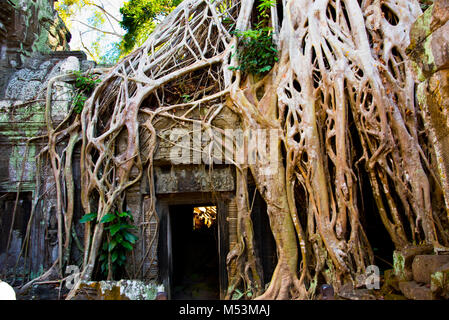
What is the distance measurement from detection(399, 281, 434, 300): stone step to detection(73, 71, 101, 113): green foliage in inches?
151

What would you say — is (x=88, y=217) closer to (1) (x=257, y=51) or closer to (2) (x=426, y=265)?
(1) (x=257, y=51)

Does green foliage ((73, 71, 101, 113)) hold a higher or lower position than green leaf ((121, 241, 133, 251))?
higher

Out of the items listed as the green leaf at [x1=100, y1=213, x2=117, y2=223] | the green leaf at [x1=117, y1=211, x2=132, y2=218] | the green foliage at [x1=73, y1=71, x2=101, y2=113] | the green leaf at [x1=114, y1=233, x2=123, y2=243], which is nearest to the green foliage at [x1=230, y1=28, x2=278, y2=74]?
the green foliage at [x1=73, y1=71, x2=101, y2=113]

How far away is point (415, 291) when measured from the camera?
188 cm

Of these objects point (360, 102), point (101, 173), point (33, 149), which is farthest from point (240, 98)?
point (33, 149)

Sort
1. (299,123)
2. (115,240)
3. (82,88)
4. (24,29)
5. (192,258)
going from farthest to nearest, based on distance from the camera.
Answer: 1. (192,258)
2. (24,29)
3. (82,88)
4. (115,240)
5. (299,123)

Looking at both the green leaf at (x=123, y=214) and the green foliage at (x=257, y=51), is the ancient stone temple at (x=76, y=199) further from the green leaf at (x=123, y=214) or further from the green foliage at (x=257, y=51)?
the green foliage at (x=257, y=51)

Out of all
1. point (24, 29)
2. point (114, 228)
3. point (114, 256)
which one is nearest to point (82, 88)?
point (24, 29)

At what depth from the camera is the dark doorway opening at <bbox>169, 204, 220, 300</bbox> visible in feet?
14.6

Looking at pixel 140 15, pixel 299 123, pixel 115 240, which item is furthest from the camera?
pixel 140 15

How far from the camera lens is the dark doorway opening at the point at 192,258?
4.44 metres

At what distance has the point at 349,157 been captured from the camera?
3117 mm

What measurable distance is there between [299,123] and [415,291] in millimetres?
1945

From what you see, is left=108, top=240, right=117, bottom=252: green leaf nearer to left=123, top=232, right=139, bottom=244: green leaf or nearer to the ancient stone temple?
left=123, top=232, right=139, bottom=244: green leaf
